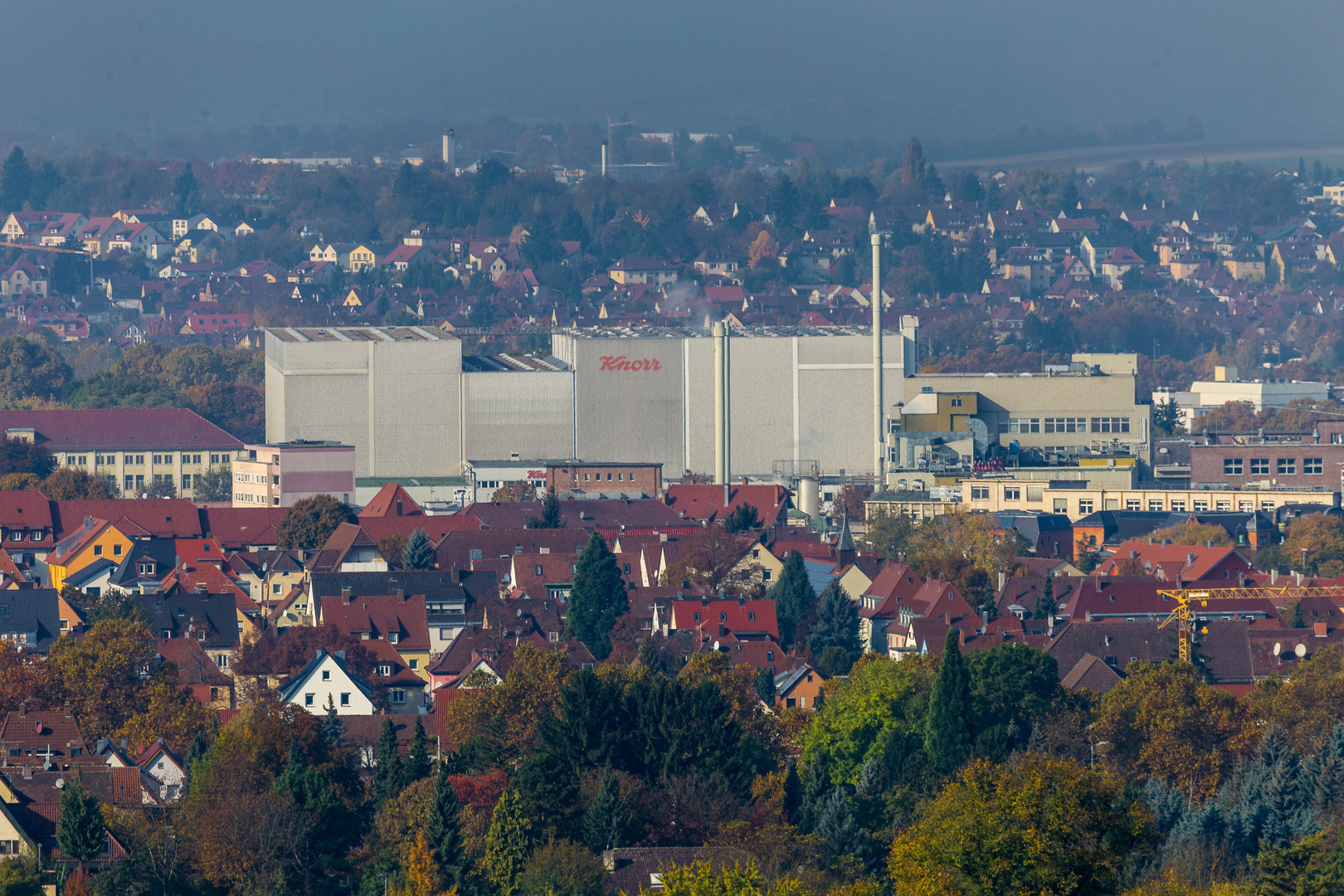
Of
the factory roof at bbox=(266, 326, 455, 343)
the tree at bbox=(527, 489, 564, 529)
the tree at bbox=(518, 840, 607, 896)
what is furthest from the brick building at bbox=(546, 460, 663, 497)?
the tree at bbox=(518, 840, 607, 896)

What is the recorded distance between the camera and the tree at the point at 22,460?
263ft

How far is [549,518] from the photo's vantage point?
69.2 metres

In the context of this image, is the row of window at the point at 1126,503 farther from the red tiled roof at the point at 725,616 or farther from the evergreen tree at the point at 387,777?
the evergreen tree at the point at 387,777

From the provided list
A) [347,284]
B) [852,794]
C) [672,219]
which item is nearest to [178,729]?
[852,794]

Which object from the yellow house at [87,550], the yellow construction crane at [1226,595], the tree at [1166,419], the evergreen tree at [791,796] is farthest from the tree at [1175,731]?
the tree at [1166,419]

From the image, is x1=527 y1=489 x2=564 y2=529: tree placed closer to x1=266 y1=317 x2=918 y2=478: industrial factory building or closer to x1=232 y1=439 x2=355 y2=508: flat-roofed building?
x1=232 y1=439 x2=355 y2=508: flat-roofed building

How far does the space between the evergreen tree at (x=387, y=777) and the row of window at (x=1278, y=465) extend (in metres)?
48.5

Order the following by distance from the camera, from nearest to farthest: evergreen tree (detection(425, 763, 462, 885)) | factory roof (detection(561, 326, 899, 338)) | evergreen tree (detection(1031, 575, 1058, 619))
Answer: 1. evergreen tree (detection(425, 763, 462, 885))
2. evergreen tree (detection(1031, 575, 1058, 619))
3. factory roof (detection(561, 326, 899, 338))

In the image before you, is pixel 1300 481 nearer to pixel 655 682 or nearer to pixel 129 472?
pixel 129 472

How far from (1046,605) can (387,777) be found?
68.0 ft

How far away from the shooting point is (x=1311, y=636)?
164ft

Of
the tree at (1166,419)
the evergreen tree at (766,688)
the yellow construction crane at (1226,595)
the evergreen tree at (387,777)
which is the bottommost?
the evergreen tree at (387,777)

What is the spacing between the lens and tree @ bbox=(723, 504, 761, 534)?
67.3 metres

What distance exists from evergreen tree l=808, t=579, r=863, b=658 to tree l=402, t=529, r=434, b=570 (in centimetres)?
989
